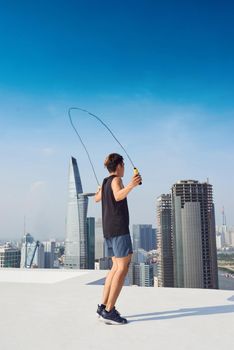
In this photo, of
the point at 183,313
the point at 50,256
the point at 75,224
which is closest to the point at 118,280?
the point at 183,313

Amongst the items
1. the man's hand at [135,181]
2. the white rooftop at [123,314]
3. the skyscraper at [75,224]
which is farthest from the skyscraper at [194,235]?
the man's hand at [135,181]

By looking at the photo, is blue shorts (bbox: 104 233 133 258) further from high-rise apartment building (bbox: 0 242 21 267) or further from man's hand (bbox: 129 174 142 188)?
high-rise apartment building (bbox: 0 242 21 267)

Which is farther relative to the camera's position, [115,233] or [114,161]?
[114,161]

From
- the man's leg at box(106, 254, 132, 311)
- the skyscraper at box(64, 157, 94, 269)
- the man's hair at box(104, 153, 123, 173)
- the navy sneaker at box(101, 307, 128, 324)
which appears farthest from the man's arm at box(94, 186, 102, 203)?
the skyscraper at box(64, 157, 94, 269)

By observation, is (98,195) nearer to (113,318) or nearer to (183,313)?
(113,318)

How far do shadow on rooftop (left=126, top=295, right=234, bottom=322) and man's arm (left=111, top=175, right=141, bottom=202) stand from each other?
0.91m

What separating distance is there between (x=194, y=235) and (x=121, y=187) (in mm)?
54930

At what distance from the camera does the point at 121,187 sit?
239cm

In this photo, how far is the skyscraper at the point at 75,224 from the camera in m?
66.4

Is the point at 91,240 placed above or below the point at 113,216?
below

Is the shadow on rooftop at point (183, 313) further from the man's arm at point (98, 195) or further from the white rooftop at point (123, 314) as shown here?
the man's arm at point (98, 195)

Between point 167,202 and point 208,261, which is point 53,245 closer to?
point 167,202

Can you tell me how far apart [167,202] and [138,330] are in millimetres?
61624

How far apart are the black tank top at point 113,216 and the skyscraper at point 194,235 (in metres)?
51.6
